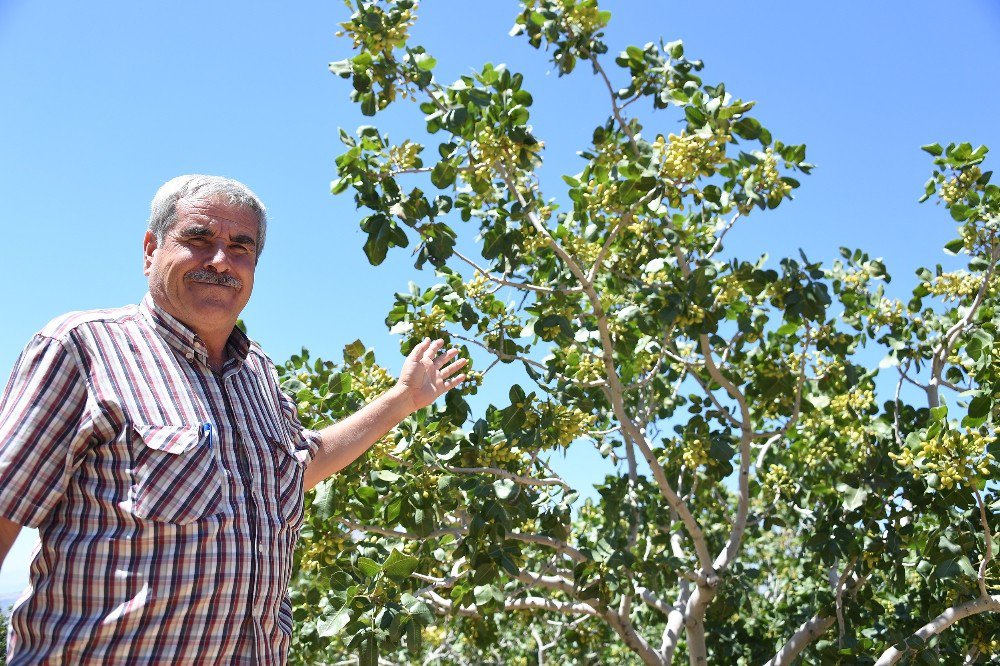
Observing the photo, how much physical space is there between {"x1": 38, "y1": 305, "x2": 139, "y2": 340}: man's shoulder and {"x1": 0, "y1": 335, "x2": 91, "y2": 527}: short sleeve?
0.02m

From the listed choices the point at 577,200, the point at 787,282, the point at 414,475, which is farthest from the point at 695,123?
the point at 414,475

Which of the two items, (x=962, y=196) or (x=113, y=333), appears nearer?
(x=113, y=333)

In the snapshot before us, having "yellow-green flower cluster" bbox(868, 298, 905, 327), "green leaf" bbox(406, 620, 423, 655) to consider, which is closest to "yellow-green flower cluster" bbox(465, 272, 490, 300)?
"green leaf" bbox(406, 620, 423, 655)

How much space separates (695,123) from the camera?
12.9 ft

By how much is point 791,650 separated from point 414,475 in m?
2.40

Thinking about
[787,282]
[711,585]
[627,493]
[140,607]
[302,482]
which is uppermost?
[787,282]

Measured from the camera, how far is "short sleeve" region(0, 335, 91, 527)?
4.56 ft

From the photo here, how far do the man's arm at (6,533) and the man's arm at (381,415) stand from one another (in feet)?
1.97

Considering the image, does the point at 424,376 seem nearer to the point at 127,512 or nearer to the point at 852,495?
the point at 127,512

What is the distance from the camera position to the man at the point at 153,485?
1.38m

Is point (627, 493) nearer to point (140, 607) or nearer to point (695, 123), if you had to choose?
point (695, 123)

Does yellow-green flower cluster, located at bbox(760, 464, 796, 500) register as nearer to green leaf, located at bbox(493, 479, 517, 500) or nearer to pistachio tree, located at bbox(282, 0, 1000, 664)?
pistachio tree, located at bbox(282, 0, 1000, 664)

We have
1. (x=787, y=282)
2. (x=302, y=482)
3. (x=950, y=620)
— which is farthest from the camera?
(x=787, y=282)

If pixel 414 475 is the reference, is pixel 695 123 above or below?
above
